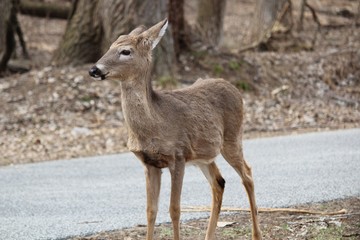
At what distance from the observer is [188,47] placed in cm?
1616

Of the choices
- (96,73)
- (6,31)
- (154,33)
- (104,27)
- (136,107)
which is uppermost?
(154,33)

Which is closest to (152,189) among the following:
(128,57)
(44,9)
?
(128,57)

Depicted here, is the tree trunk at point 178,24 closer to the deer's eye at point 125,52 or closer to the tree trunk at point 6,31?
the tree trunk at point 6,31

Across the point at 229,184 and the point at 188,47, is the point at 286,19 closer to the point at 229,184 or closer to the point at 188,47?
the point at 188,47

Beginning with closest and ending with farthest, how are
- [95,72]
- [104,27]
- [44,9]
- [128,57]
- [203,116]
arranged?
[95,72] → [128,57] → [203,116] → [104,27] → [44,9]

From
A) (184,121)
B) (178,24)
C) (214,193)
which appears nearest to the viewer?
(184,121)

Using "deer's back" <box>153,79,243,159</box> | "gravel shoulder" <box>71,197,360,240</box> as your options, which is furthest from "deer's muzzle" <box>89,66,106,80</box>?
"gravel shoulder" <box>71,197,360,240</box>

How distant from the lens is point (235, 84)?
14938mm

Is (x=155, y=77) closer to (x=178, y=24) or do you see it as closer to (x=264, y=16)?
(x=178, y=24)

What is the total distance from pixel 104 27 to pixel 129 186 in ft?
20.3

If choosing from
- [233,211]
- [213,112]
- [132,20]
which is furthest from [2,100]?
[213,112]

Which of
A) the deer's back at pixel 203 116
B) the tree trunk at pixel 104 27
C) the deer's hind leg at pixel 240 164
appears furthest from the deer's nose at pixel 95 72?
the tree trunk at pixel 104 27

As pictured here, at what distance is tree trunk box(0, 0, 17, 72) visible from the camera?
16.0 m

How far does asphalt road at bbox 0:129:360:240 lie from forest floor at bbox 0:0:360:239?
1.85 feet
